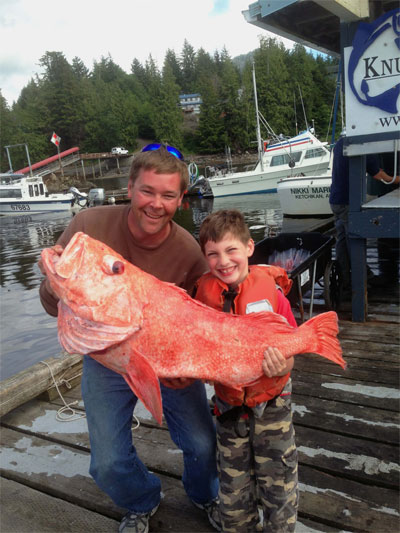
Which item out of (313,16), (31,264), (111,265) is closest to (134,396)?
(111,265)

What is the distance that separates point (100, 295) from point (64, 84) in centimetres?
11030

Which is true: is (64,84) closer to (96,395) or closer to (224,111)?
(224,111)

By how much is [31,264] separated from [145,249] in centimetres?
1730

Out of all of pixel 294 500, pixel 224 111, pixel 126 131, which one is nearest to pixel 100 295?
pixel 294 500

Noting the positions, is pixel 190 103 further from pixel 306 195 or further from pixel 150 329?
pixel 150 329

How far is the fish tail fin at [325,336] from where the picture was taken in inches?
85.4

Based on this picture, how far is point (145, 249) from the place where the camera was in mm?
2605

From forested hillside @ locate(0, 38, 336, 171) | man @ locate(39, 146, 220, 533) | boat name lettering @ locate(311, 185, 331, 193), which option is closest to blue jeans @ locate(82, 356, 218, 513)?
man @ locate(39, 146, 220, 533)

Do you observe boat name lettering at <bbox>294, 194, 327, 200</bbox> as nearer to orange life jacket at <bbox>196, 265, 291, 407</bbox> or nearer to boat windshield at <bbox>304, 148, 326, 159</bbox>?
boat windshield at <bbox>304, 148, 326, 159</bbox>

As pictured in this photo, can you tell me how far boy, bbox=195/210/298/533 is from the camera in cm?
229

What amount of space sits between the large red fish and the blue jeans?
58cm

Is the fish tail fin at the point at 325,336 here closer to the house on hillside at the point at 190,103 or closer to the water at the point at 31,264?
the water at the point at 31,264

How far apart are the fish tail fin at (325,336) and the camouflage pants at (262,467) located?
0.41 m

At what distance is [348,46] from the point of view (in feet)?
16.3
